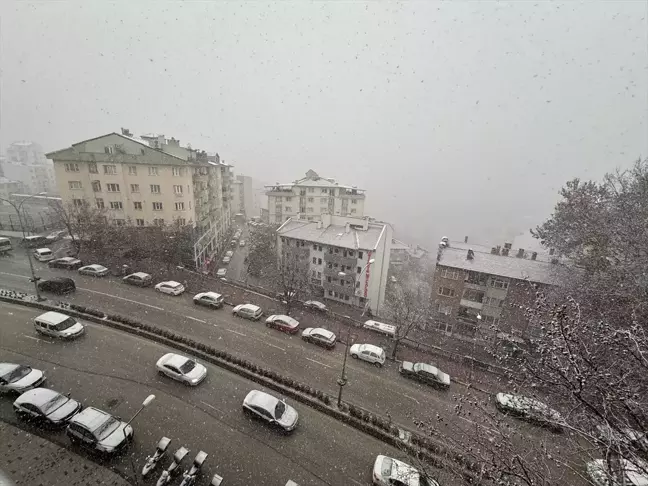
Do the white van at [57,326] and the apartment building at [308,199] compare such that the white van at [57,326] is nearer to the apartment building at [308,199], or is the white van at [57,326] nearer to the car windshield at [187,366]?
the car windshield at [187,366]

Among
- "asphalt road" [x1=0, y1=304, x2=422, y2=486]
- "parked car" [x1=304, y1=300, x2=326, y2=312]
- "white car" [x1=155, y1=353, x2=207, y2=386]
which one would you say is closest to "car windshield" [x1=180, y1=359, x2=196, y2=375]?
"white car" [x1=155, y1=353, x2=207, y2=386]

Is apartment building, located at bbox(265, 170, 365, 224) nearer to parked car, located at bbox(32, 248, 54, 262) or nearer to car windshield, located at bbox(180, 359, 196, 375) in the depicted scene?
parked car, located at bbox(32, 248, 54, 262)

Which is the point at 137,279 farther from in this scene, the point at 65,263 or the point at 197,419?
the point at 197,419

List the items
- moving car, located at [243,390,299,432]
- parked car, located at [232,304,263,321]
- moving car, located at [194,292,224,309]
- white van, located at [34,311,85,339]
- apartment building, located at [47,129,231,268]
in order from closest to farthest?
moving car, located at [243,390,299,432] → white van, located at [34,311,85,339] → parked car, located at [232,304,263,321] → moving car, located at [194,292,224,309] → apartment building, located at [47,129,231,268]

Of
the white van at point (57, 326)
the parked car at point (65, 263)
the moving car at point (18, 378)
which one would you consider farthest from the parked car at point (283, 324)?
the parked car at point (65, 263)

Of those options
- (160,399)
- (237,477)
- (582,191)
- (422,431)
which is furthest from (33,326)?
(582,191)

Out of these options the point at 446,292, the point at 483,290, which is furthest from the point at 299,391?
the point at 483,290
